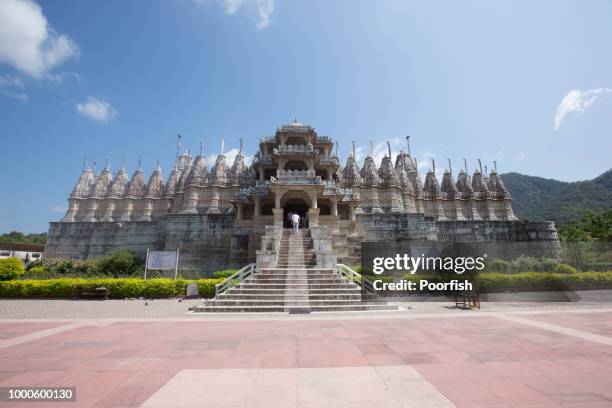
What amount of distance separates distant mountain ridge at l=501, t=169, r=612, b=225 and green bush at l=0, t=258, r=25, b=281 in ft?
350

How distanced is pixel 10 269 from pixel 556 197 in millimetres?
142378

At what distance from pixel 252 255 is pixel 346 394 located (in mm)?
19161

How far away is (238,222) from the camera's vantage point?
25719 mm

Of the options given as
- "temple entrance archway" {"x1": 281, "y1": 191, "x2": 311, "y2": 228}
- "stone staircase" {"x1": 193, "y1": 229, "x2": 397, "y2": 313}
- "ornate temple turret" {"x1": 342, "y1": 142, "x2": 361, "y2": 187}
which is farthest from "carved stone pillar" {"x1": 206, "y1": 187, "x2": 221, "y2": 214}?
"stone staircase" {"x1": 193, "y1": 229, "x2": 397, "y2": 313}

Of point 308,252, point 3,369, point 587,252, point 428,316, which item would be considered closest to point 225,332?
point 3,369

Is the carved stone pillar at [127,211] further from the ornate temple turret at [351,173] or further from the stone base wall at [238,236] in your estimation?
the ornate temple turret at [351,173]

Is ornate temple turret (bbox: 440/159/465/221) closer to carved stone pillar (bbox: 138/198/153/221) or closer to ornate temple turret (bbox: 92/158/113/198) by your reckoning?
carved stone pillar (bbox: 138/198/153/221)

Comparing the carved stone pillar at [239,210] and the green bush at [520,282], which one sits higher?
the carved stone pillar at [239,210]

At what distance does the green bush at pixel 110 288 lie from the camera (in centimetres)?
1686

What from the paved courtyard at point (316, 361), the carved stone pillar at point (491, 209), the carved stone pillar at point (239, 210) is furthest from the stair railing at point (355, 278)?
the carved stone pillar at point (491, 209)

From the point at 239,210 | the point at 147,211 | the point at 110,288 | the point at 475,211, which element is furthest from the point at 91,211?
the point at 475,211

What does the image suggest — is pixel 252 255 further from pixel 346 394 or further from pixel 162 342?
pixel 346 394

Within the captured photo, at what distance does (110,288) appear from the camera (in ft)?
55.6

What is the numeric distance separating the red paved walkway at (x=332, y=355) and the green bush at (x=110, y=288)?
7368mm
